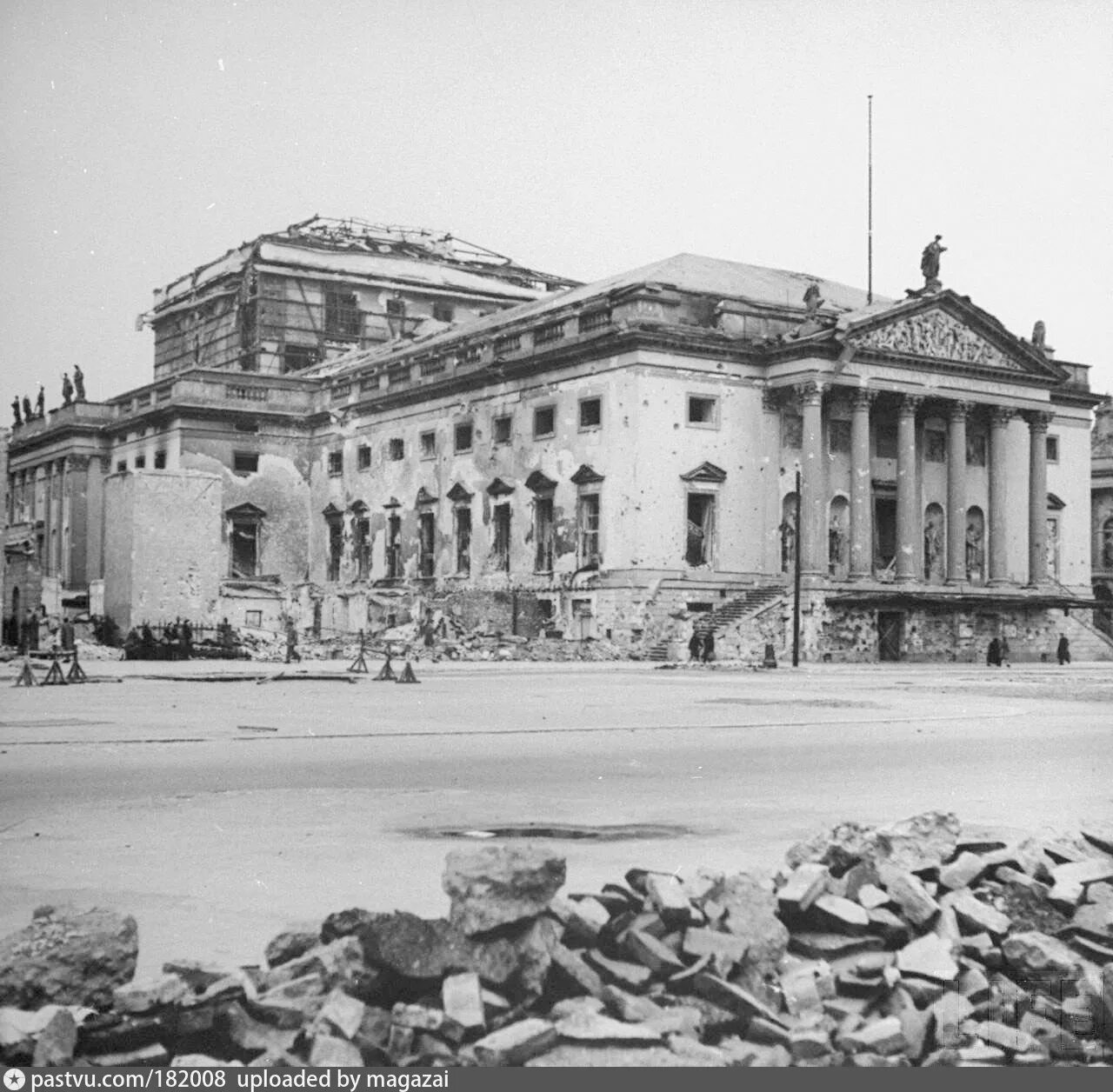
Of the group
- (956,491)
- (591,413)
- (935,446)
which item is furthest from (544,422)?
(956,491)

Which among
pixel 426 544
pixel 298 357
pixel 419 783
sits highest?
pixel 298 357

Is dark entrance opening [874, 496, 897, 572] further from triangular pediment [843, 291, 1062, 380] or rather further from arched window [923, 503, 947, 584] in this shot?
triangular pediment [843, 291, 1062, 380]

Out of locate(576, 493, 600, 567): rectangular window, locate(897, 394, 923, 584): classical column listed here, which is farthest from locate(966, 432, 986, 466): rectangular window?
locate(576, 493, 600, 567): rectangular window

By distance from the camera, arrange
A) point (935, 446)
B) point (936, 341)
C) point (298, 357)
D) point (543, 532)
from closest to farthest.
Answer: point (543, 532) → point (936, 341) → point (935, 446) → point (298, 357)

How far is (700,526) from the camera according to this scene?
174ft

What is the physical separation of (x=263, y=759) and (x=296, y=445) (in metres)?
53.2

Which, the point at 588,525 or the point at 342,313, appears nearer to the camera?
the point at 588,525

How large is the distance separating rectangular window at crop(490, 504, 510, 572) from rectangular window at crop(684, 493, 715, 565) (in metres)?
7.15

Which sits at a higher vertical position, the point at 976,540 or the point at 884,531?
the point at 884,531

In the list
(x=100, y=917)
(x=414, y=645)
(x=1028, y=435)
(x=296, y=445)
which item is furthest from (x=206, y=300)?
(x=100, y=917)

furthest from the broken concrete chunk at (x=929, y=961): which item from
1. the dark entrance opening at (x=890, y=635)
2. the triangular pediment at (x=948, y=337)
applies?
the triangular pediment at (x=948, y=337)

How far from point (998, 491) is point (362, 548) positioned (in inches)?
977

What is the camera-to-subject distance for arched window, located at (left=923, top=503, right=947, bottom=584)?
58219mm

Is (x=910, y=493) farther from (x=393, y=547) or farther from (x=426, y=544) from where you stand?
(x=393, y=547)
